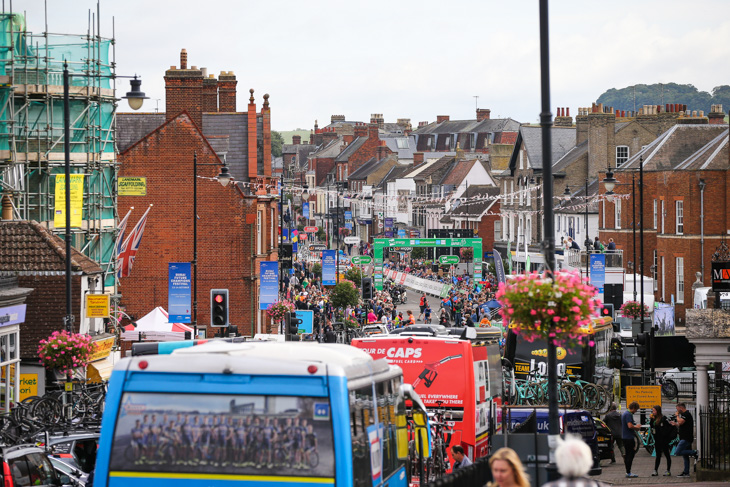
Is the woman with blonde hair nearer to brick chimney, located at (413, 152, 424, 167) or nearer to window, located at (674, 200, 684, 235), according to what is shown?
window, located at (674, 200, 684, 235)

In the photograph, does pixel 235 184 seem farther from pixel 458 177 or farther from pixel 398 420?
pixel 458 177

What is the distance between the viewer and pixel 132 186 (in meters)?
44.2

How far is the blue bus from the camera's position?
926cm

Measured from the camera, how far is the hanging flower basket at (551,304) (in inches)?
488

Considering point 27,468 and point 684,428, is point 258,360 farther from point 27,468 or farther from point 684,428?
point 684,428

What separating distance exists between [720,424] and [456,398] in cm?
515

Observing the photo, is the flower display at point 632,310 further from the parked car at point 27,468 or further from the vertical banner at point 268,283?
the parked car at point 27,468

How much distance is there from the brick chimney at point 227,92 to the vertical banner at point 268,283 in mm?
14249

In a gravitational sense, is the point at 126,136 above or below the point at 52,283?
above

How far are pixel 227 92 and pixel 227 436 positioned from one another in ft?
142

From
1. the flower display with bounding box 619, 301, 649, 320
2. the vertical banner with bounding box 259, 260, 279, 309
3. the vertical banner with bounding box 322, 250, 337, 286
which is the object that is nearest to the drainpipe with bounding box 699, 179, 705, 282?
the flower display with bounding box 619, 301, 649, 320

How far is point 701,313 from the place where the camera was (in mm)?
20531

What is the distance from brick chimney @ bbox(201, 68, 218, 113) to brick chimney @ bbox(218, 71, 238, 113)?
0.25 meters

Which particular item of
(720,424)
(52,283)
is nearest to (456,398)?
(720,424)
